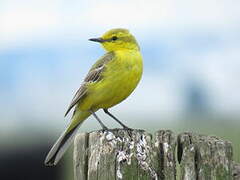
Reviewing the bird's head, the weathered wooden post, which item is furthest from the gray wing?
the weathered wooden post

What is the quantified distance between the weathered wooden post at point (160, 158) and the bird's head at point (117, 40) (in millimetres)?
3279

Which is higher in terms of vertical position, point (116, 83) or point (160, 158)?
point (116, 83)

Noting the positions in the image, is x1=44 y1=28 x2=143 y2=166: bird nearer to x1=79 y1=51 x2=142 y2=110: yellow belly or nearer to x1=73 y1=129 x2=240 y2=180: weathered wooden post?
x1=79 y1=51 x2=142 y2=110: yellow belly

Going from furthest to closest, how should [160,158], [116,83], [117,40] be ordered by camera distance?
1. [117,40]
2. [116,83]
3. [160,158]

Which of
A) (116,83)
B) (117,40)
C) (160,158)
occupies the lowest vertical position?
(160,158)

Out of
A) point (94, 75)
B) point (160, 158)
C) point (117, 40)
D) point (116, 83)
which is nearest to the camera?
point (160, 158)

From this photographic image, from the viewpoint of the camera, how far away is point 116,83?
920 cm

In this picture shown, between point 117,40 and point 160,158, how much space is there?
3.56m

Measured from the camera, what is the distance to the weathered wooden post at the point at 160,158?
6414 mm

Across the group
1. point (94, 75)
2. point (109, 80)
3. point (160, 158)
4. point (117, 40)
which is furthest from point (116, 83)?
point (160, 158)

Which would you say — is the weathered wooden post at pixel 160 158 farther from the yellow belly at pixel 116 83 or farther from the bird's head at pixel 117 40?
the bird's head at pixel 117 40

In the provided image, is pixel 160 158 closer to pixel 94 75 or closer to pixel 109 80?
pixel 109 80

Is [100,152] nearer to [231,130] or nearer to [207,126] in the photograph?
[231,130]

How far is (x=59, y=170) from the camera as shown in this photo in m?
17.0
